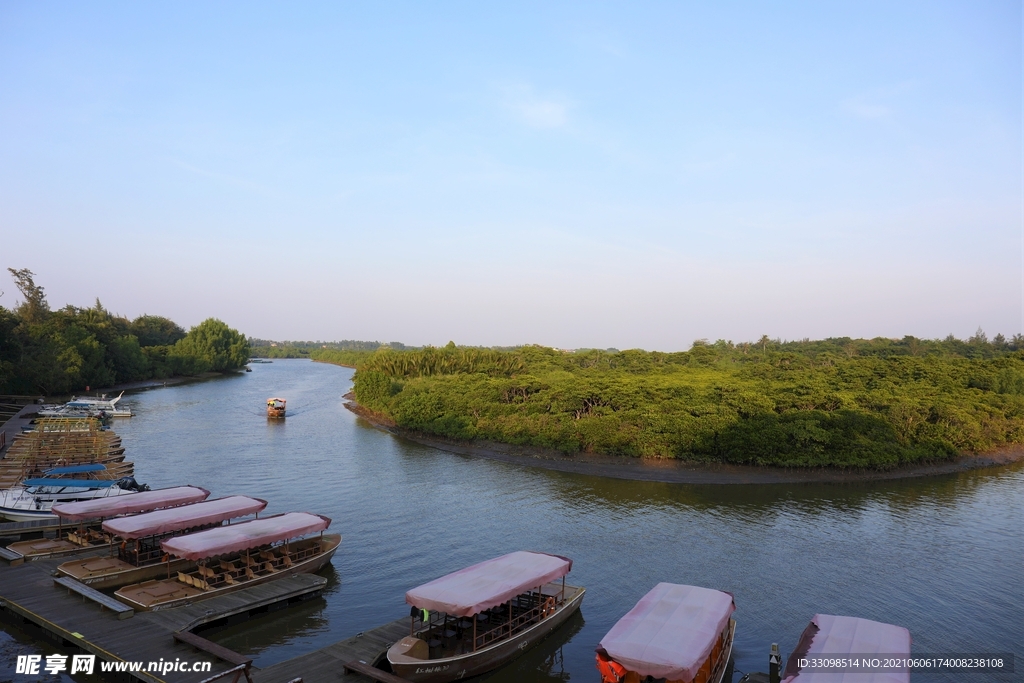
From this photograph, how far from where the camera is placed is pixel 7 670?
17.4 metres

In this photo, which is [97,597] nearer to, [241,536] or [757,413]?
[241,536]

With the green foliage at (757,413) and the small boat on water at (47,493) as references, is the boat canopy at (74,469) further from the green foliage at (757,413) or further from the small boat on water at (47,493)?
the green foliage at (757,413)

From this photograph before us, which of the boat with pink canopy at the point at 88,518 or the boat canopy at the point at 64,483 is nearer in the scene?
the boat with pink canopy at the point at 88,518

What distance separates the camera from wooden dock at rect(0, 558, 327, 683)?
1702 centimetres

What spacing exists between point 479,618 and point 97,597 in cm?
1174

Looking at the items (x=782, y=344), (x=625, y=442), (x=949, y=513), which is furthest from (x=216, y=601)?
(x=782, y=344)

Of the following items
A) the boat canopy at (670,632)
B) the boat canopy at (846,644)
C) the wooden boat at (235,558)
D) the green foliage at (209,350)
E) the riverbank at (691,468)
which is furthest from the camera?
the green foliage at (209,350)

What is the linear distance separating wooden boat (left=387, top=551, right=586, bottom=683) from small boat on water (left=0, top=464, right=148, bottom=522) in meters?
19.7

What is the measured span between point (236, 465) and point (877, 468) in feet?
152

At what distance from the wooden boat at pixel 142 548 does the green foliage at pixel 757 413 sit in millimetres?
30646

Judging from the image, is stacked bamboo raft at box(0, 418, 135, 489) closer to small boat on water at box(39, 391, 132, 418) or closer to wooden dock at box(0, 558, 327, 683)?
small boat on water at box(39, 391, 132, 418)

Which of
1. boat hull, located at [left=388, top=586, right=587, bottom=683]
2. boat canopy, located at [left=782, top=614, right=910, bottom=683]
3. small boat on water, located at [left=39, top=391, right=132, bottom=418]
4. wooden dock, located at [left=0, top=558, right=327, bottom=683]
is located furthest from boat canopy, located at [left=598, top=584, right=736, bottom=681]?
small boat on water, located at [left=39, top=391, right=132, bottom=418]

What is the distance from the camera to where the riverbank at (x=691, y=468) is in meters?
45.1

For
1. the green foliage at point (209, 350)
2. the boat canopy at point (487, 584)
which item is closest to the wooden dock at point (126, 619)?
the boat canopy at point (487, 584)
